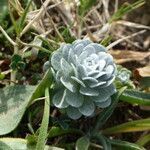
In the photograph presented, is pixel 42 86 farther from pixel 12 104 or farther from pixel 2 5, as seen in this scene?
pixel 2 5

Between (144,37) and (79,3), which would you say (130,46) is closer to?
(144,37)

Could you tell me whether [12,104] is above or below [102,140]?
above

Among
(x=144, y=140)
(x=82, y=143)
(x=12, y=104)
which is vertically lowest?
(x=144, y=140)

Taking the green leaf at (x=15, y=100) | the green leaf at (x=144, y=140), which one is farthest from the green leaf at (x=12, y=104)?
the green leaf at (x=144, y=140)

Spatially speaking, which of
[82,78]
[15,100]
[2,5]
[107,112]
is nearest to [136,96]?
[107,112]

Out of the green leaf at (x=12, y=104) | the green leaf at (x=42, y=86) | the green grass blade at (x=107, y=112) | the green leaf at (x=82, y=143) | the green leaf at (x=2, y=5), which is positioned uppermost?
the green leaf at (x=2, y=5)

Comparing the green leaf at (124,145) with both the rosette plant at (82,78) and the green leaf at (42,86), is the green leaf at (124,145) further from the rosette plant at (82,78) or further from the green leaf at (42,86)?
the green leaf at (42,86)

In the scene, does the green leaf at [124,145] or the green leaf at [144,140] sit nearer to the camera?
the green leaf at [124,145]

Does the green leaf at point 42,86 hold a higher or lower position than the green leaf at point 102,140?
higher
